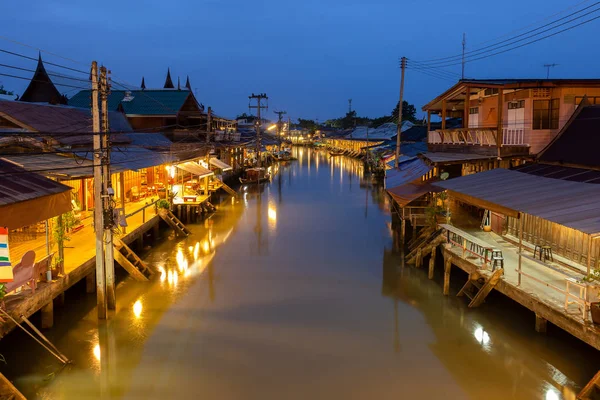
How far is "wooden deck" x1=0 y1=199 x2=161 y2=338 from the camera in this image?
1091 cm

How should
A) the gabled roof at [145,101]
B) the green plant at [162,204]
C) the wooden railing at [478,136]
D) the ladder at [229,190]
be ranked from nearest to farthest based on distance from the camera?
the wooden railing at [478,136] < the green plant at [162,204] < the gabled roof at [145,101] < the ladder at [229,190]

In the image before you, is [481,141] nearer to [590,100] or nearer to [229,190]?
[590,100]

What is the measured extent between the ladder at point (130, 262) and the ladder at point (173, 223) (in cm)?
621

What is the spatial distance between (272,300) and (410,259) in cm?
686

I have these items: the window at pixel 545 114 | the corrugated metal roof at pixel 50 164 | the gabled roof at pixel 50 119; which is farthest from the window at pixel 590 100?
the gabled roof at pixel 50 119

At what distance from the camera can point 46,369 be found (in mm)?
11062

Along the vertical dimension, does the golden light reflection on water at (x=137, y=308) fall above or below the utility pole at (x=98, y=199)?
below

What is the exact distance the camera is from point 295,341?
13070 mm

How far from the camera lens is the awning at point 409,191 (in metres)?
21.6

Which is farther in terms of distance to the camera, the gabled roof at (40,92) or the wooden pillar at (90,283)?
the gabled roof at (40,92)

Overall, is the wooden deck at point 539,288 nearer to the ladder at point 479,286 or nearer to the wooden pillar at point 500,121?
the ladder at point 479,286

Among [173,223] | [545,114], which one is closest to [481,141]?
[545,114]

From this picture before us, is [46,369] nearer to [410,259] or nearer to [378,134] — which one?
[410,259]

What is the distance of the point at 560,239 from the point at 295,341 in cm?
803
